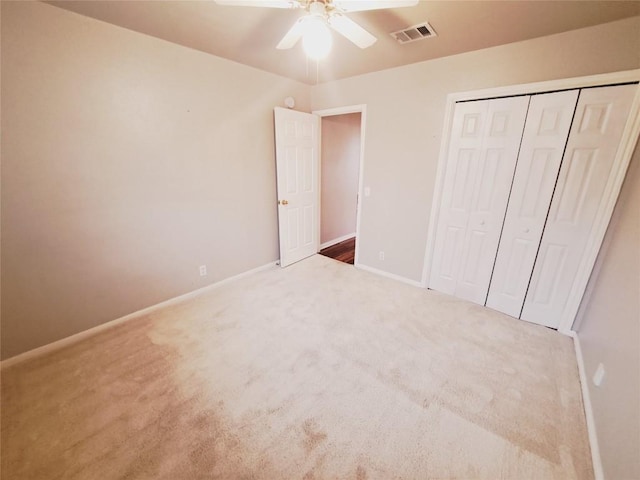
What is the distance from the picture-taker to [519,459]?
1296mm

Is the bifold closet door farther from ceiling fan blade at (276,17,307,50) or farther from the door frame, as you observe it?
ceiling fan blade at (276,17,307,50)

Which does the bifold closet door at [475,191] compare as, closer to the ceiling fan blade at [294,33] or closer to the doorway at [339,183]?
the doorway at [339,183]

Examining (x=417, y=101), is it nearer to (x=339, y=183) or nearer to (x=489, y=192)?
(x=489, y=192)

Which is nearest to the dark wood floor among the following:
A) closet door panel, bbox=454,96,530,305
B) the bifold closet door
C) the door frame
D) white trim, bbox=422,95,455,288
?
the door frame

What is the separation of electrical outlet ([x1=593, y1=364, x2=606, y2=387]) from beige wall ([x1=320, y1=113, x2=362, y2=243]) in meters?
3.38

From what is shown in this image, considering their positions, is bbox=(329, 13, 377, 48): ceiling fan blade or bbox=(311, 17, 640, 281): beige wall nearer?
bbox=(329, 13, 377, 48): ceiling fan blade

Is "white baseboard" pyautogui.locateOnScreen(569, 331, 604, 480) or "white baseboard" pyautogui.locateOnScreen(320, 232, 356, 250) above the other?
"white baseboard" pyautogui.locateOnScreen(320, 232, 356, 250)

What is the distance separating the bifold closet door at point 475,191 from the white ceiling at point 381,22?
0.52m

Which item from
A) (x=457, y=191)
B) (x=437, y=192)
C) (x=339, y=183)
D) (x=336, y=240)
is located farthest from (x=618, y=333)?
(x=339, y=183)

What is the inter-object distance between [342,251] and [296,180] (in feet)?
4.86

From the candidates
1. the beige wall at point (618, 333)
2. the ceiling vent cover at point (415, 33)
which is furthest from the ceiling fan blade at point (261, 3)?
the beige wall at point (618, 333)

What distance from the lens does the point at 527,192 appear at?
2232 millimetres

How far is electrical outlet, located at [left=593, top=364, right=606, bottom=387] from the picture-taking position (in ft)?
4.73

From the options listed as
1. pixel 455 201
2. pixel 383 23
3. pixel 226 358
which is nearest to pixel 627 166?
pixel 455 201
